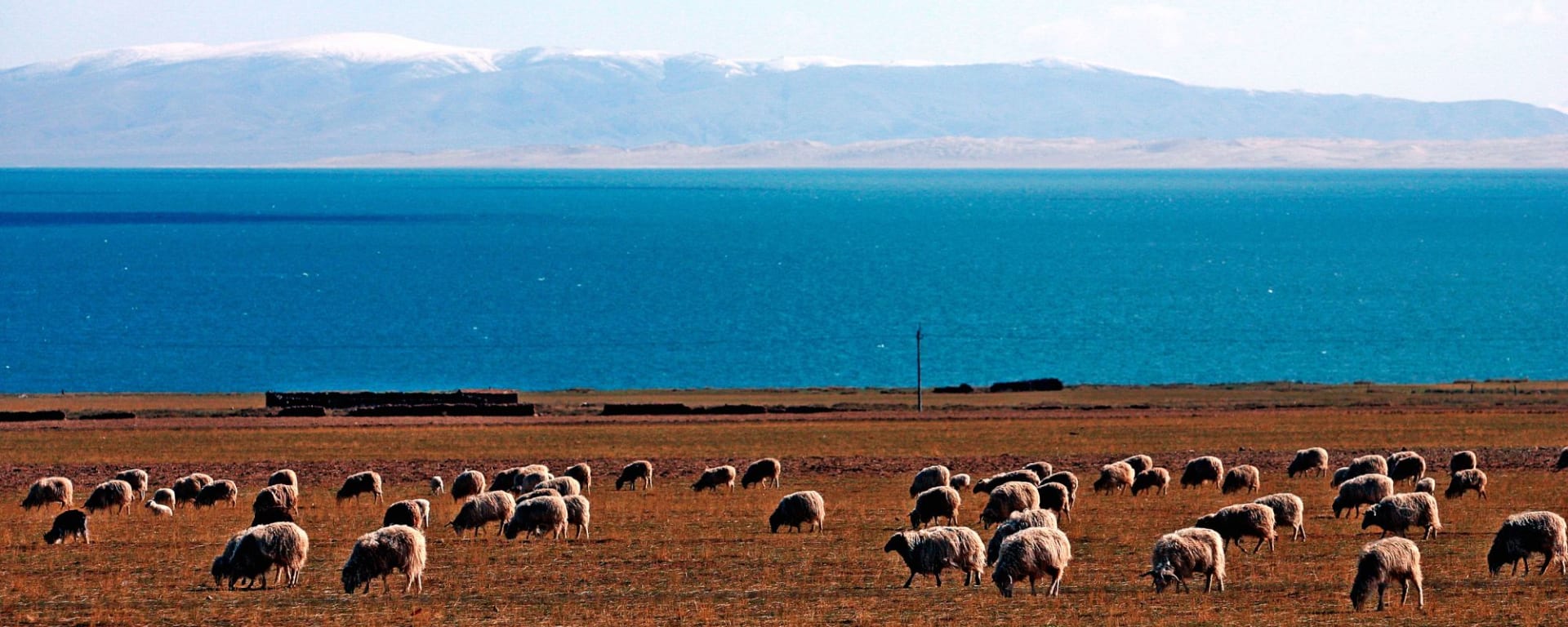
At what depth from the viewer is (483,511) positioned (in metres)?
28.3

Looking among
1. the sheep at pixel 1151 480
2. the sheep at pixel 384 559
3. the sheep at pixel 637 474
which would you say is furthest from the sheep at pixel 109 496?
the sheep at pixel 1151 480

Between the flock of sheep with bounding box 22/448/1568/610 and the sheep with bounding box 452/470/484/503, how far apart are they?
0.04 metres

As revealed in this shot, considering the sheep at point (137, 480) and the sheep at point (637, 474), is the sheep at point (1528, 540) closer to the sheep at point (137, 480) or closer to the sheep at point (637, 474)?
the sheep at point (637, 474)

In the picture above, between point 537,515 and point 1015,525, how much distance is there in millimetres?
7990

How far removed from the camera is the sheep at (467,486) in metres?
34.2

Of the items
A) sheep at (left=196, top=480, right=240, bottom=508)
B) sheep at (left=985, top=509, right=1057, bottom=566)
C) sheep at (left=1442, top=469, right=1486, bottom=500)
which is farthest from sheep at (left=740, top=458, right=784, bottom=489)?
sheep at (left=1442, top=469, right=1486, bottom=500)

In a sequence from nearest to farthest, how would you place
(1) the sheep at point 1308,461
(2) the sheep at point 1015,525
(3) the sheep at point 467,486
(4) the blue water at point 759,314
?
1. (2) the sheep at point 1015,525
2. (3) the sheep at point 467,486
3. (1) the sheep at point 1308,461
4. (4) the blue water at point 759,314

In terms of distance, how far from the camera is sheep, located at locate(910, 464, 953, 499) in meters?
33.8

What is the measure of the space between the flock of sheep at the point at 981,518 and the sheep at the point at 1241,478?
23 mm

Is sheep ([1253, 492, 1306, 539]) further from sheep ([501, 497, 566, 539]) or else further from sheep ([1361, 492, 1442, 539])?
sheep ([501, 497, 566, 539])

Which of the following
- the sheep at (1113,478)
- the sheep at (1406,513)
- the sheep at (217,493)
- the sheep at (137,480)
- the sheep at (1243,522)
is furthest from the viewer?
the sheep at (137,480)

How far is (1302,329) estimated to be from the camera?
109750 mm

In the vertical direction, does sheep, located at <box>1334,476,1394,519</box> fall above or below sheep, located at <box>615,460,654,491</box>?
above

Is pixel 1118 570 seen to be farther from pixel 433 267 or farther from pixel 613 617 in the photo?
pixel 433 267
